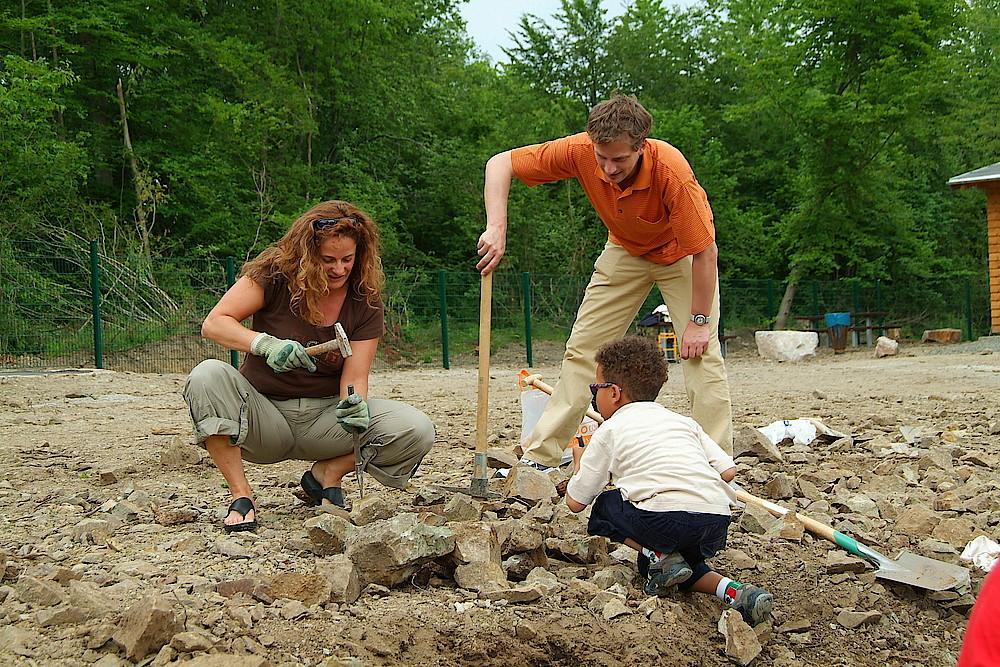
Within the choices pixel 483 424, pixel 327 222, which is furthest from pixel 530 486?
pixel 327 222

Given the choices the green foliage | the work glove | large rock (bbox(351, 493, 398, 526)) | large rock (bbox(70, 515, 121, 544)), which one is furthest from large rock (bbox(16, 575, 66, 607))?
the green foliage

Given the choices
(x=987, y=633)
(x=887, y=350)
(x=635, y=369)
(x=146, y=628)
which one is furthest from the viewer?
(x=887, y=350)

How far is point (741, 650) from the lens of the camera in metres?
2.55

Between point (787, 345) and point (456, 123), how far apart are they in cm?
966

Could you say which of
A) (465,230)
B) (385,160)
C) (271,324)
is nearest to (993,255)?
(465,230)

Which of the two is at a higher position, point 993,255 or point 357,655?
point 993,255

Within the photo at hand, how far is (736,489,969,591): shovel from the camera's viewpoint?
9.96ft

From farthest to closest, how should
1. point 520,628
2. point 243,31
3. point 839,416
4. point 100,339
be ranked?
1. point 243,31
2. point 100,339
3. point 839,416
4. point 520,628

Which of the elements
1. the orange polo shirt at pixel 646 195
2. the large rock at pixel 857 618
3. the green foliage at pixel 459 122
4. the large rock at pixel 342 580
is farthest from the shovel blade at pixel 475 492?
the green foliage at pixel 459 122

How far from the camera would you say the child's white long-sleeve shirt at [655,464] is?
9.21 ft

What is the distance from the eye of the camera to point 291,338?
374 cm

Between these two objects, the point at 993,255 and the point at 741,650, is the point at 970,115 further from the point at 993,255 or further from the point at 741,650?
the point at 741,650

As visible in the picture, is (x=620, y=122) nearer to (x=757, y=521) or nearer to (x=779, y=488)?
(x=757, y=521)

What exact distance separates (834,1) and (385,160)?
10.0m
